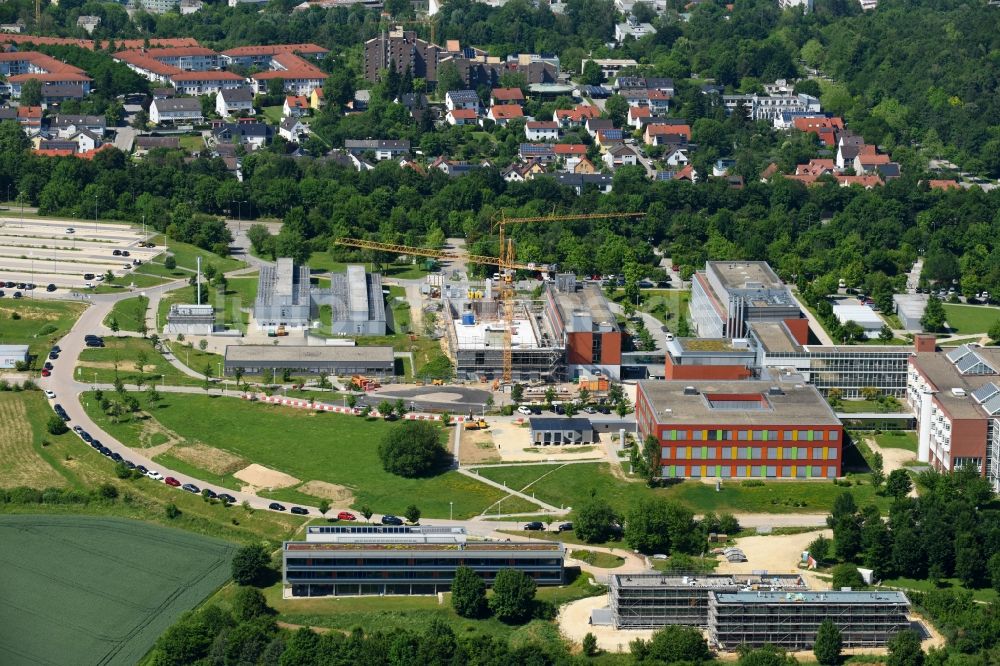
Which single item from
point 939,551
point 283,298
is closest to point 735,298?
point 283,298

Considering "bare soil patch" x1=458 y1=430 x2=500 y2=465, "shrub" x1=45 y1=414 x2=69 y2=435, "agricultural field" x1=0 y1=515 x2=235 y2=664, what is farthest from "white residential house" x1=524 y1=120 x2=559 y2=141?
"agricultural field" x1=0 y1=515 x2=235 y2=664

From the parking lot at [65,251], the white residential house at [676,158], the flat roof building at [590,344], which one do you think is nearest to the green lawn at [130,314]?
the parking lot at [65,251]

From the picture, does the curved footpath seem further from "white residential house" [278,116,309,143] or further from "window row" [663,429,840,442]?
"white residential house" [278,116,309,143]

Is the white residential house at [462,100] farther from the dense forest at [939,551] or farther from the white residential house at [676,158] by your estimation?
the dense forest at [939,551]

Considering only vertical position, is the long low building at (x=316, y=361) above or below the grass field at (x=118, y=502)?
above

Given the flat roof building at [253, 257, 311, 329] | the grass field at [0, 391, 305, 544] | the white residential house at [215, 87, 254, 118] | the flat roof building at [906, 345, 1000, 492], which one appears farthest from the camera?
the white residential house at [215, 87, 254, 118]

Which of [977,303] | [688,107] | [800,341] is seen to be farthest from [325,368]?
[688,107]
